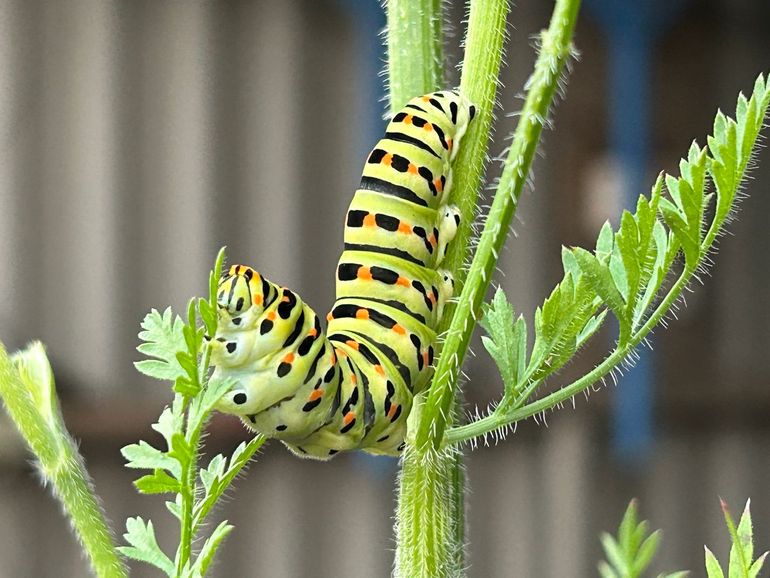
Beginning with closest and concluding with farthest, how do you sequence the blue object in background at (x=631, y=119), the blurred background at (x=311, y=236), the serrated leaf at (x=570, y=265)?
the serrated leaf at (x=570, y=265), the blurred background at (x=311, y=236), the blue object in background at (x=631, y=119)

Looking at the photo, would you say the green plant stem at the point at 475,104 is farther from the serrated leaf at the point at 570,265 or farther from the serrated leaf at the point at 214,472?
the serrated leaf at the point at 214,472

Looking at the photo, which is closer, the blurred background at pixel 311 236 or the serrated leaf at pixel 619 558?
the serrated leaf at pixel 619 558

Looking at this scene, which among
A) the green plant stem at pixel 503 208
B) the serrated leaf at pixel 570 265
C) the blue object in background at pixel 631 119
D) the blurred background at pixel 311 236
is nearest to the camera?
the green plant stem at pixel 503 208

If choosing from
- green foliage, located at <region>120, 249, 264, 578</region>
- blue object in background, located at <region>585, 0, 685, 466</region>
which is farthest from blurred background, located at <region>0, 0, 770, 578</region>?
green foliage, located at <region>120, 249, 264, 578</region>

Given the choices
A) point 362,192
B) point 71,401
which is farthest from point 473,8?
point 71,401

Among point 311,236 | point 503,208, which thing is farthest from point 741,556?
point 311,236

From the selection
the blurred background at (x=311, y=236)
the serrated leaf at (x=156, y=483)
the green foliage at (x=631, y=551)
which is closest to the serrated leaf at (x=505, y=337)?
the green foliage at (x=631, y=551)

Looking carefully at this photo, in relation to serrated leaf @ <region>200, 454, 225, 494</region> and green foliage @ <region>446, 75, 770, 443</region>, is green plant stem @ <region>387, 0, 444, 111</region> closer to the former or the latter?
green foliage @ <region>446, 75, 770, 443</region>
